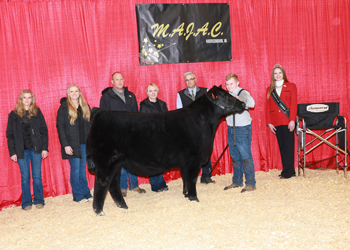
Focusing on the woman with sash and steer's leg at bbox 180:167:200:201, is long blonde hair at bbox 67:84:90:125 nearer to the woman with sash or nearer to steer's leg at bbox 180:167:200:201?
steer's leg at bbox 180:167:200:201

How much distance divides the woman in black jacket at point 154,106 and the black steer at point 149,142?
2.87 feet

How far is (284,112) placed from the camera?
495 cm

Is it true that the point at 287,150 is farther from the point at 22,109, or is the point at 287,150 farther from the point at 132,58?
the point at 22,109

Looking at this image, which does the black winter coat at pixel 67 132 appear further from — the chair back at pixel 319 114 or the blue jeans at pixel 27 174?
the chair back at pixel 319 114

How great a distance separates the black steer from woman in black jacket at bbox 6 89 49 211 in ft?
3.57

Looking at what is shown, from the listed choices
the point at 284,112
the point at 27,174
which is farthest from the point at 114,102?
the point at 284,112

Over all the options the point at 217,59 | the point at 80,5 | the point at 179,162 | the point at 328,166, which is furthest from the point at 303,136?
the point at 80,5

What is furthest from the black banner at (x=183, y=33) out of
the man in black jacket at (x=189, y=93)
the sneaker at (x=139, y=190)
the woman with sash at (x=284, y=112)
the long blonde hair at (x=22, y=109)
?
the sneaker at (x=139, y=190)

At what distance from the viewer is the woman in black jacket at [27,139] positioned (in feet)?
13.4

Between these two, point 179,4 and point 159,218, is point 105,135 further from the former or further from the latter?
point 179,4

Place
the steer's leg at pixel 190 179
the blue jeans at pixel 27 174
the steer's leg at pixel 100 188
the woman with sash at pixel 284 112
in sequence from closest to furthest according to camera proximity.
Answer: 1. the steer's leg at pixel 100 188
2. the steer's leg at pixel 190 179
3. the blue jeans at pixel 27 174
4. the woman with sash at pixel 284 112

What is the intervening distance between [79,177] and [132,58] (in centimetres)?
220

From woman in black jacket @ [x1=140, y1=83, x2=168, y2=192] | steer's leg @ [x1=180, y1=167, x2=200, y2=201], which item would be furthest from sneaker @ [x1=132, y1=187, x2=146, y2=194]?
steer's leg @ [x1=180, y1=167, x2=200, y2=201]

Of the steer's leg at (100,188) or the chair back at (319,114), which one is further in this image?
the chair back at (319,114)
